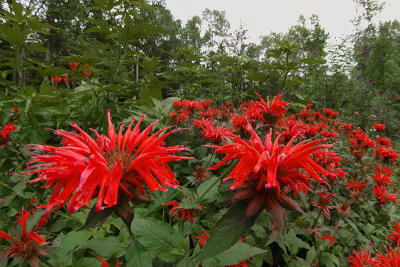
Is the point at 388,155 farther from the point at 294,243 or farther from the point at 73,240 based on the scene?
the point at 73,240

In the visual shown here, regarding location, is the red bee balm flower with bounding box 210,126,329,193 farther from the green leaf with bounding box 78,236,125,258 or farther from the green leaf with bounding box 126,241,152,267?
the green leaf with bounding box 78,236,125,258

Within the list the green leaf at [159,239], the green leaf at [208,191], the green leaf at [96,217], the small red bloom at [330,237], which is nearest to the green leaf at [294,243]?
the small red bloom at [330,237]

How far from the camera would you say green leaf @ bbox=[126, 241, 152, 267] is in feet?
1.80

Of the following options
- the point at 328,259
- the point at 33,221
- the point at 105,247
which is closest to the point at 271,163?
the point at 105,247

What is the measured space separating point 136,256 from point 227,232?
12.3 inches

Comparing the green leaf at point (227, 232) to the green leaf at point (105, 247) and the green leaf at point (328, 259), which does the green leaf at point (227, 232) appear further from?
the green leaf at point (328, 259)

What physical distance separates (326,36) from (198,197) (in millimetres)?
8480

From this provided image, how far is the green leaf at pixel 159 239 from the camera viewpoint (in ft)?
A: 2.16

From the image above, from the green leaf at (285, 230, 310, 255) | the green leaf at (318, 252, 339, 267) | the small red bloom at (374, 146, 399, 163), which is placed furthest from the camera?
the small red bloom at (374, 146, 399, 163)

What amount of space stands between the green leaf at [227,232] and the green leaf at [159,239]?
278 mm

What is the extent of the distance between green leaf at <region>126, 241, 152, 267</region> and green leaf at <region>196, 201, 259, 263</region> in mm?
208

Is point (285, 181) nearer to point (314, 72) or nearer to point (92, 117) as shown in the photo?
point (92, 117)

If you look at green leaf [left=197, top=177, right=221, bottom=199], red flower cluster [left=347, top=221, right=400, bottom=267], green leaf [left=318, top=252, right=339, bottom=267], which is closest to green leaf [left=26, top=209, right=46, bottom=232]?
green leaf [left=197, top=177, right=221, bottom=199]

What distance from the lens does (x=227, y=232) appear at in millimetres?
433
